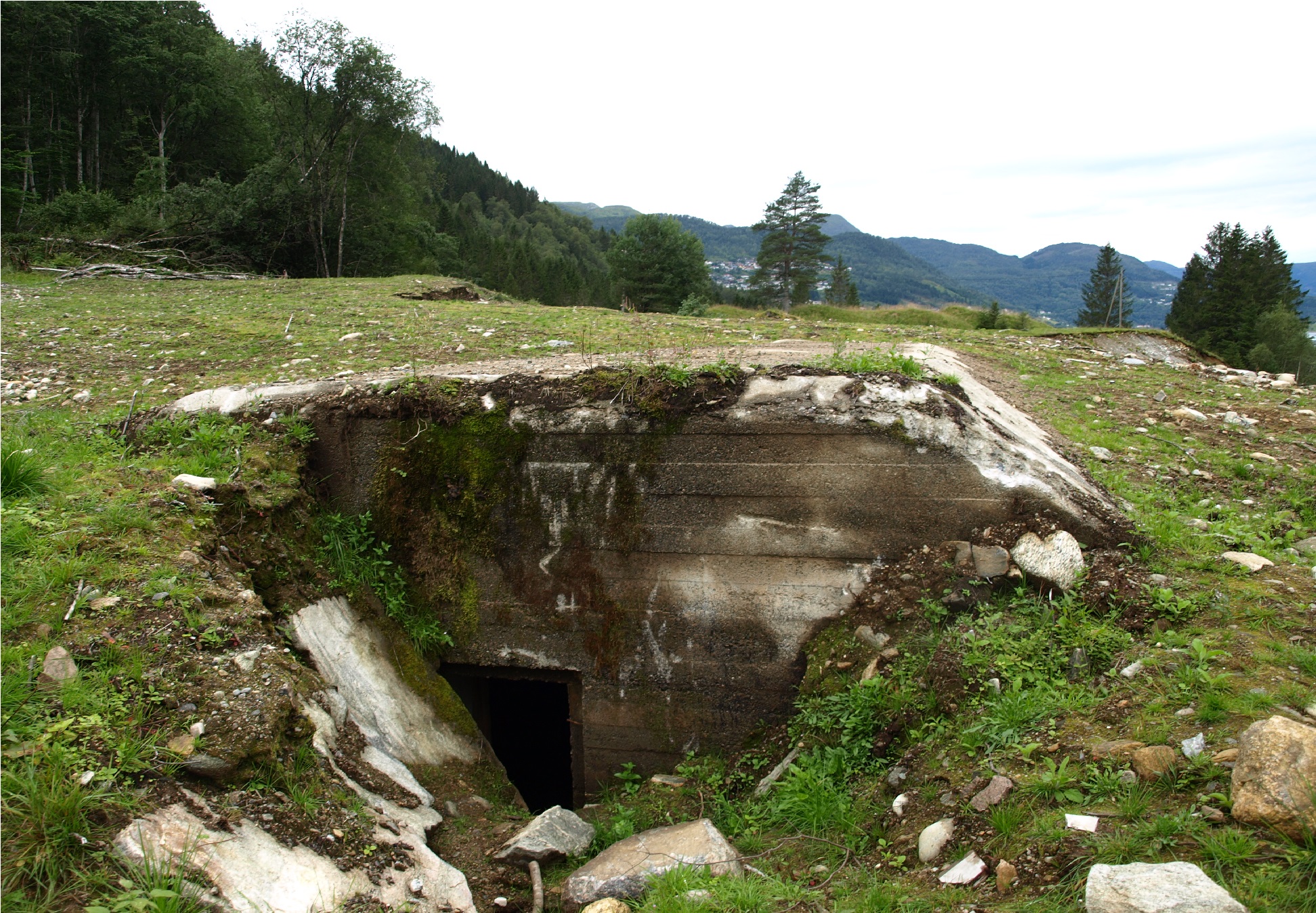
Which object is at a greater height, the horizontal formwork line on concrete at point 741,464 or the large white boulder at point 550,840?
the horizontal formwork line on concrete at point 741,464

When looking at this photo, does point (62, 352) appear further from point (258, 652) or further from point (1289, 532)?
point (1289, 532)

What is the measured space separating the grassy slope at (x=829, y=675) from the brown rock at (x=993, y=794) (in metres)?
0.06

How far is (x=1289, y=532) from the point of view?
4176 millimetres

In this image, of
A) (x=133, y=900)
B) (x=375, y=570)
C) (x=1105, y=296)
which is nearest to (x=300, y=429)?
(x=375, y=570)

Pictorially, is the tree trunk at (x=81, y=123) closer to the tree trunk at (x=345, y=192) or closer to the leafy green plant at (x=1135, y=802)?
the tree trunk at (x=345, y=192)

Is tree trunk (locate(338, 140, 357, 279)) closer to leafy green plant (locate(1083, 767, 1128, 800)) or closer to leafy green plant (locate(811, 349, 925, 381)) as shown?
leafy green plant (locate(811, 349, 925, 381))

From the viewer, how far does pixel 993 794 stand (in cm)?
290

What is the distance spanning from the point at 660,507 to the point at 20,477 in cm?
381

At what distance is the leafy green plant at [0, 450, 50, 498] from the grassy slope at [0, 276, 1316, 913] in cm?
7

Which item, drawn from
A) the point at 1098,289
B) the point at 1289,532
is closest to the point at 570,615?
the point at 1289,532

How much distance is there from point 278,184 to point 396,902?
25.2 metres

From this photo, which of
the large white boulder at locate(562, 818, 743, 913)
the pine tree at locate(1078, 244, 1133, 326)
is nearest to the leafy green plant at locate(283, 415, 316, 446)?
the large white boulder at locate(562, 818, 743, 913)

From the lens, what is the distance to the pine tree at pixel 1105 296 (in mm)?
55384

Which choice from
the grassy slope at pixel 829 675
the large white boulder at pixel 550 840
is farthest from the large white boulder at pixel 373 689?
the large white boulder at pixel 550 840
